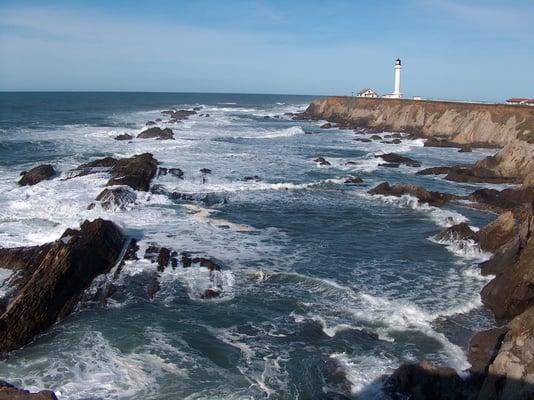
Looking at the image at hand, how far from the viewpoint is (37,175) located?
84.3ft

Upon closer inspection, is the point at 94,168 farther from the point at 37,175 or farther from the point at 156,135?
the point at 156,135

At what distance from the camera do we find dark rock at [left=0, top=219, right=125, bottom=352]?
10961mm

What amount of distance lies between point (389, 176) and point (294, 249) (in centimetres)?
1578

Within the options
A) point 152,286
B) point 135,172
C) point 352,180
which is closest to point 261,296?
point 152,286

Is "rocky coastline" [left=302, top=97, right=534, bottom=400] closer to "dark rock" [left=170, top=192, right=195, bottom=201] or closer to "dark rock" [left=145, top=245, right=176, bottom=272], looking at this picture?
"dark rock" [left=145, top=245, right=176, bottom=272]

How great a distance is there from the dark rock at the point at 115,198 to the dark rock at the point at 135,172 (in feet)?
5.06

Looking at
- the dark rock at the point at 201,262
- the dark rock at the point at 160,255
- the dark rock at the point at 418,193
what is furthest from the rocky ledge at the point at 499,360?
the dark rock at the point at 418,193

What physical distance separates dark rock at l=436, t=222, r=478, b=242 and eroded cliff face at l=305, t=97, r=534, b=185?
24.2 ft

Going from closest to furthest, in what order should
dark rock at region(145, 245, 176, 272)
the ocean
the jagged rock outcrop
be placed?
the jagged rock outcrop → the ocean → dark rock at region(145, 245, 176, 272)

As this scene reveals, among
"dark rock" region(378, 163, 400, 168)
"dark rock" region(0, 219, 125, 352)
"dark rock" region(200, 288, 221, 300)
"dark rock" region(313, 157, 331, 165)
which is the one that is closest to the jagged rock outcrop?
"dark rock" region(200, 288, 221, 300)

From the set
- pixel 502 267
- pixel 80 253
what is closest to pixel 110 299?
pixel 80 253

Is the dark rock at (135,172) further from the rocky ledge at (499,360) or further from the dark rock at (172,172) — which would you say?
the rocky ledge at (499,360)

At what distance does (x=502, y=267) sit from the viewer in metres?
14.4

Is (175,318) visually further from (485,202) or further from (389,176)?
(389,176)
